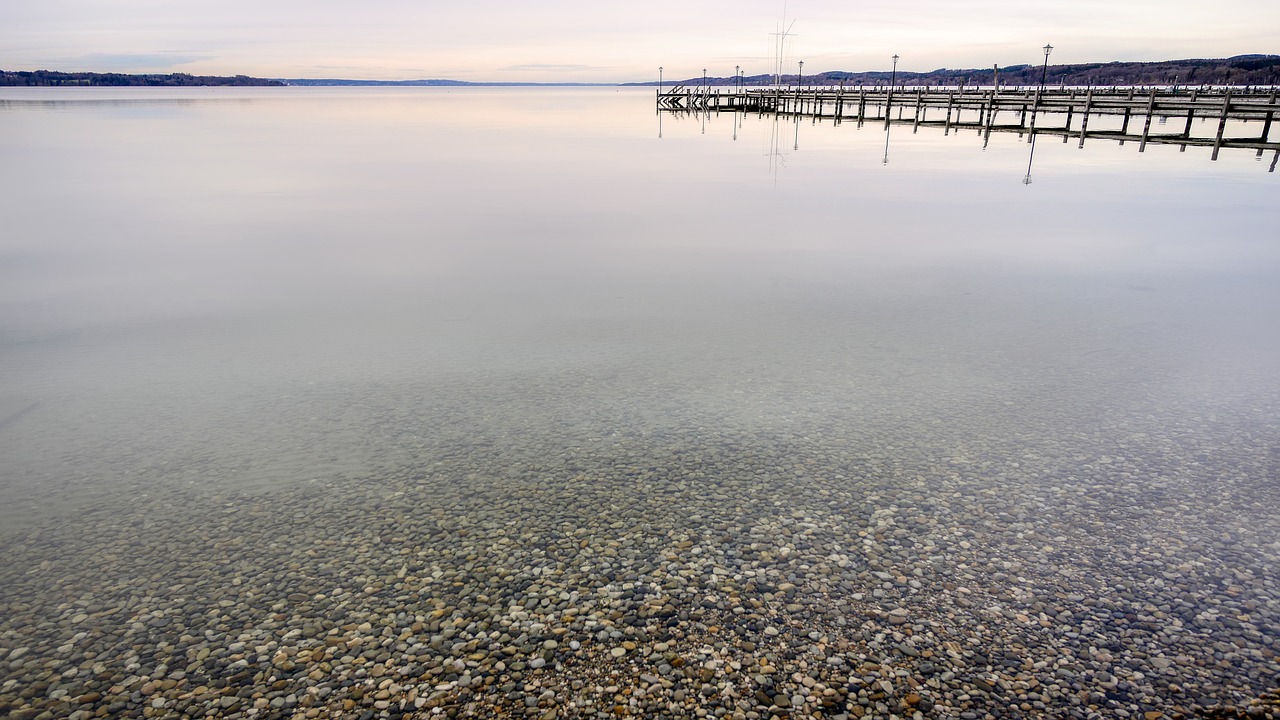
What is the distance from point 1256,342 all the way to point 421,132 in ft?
208

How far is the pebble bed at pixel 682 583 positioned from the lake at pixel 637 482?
1.3 inches

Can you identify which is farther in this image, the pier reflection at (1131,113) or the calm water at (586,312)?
the pier reflection at (1131,113)

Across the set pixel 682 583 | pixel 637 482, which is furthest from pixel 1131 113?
pixel 682 583

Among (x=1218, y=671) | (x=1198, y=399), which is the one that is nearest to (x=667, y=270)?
(x=1198, y=399)

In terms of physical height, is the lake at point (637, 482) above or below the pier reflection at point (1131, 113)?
below

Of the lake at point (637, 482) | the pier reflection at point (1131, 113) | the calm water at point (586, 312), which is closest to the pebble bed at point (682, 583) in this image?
the lake at point (637, 482)

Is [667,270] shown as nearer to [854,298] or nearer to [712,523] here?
[854,298]

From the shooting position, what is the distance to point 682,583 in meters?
5.88

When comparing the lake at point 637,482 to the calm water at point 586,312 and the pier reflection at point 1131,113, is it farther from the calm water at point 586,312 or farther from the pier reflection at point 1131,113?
the pier reflection at point 1131,113

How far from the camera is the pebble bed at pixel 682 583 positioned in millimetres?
4867

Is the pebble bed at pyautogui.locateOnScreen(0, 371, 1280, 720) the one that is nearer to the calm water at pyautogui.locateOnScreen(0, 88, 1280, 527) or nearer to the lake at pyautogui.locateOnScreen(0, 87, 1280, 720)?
the lake at pyautogui.locateOnScreen(0, 87, 1280, 720)

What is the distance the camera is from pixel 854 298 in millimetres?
13922

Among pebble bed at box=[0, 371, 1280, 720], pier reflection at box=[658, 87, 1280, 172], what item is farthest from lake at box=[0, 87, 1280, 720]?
pier reflection at box=[658, 87, 1280, 172]

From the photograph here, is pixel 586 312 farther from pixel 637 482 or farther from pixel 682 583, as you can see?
pixel 682 583
